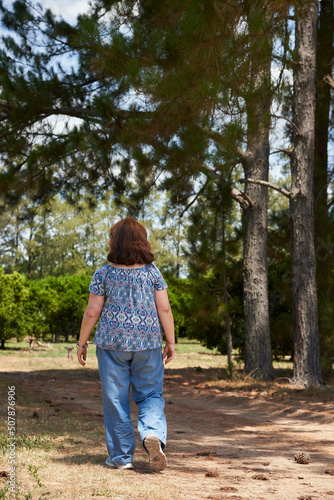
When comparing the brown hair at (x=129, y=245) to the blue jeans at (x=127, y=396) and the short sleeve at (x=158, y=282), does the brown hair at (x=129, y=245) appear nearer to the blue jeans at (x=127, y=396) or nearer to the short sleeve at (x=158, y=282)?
the short sleeve at (x=158, y=282)

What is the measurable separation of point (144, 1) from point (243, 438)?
7.06 m

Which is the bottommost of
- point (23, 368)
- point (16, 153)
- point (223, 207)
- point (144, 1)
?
point (23, 368)

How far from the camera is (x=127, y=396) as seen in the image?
3586mm

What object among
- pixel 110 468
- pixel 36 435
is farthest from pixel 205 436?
pixel 110 468

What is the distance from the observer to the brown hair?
3607 mm

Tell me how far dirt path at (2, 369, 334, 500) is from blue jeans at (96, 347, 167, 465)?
32 centimetres

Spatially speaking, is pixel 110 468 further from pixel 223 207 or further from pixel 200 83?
pixel 223 207

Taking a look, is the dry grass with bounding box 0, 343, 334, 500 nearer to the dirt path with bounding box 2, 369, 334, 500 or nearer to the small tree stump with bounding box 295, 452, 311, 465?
the dirt path with bounding box 2, 369, 334, 500

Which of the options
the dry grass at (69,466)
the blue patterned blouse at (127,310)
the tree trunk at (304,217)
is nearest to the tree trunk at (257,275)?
the tree trunk at (304,217)

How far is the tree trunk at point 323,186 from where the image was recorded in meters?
10.2

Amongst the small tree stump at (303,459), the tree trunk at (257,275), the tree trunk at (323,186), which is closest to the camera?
the small tree stump at (303,459)

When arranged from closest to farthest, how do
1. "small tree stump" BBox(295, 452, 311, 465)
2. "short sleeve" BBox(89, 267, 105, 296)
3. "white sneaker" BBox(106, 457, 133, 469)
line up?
"white sneaker" BBox(106, 457, 133, 469), "short sleeve" BBox(89, 267, 105, 296), "small tree stump" BBox(295, 452, 311, 465)

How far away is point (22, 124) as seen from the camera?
919 centimetres

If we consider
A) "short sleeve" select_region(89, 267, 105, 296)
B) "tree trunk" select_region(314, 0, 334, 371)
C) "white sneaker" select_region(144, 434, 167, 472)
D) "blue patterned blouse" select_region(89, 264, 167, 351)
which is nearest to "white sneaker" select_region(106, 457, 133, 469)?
"white sneaker" select_region(144, 434, 167, 472)
